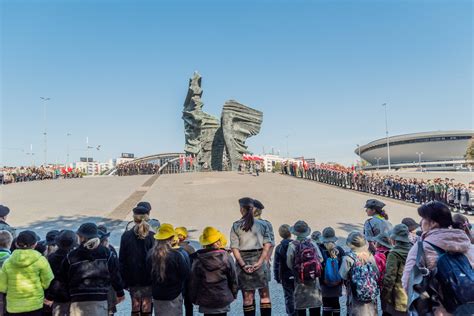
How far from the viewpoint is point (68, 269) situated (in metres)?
3.48

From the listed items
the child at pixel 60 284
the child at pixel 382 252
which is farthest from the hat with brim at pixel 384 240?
the child at pixel 60 284

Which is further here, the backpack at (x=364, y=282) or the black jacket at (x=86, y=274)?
the backpack at (x=364, y=282)

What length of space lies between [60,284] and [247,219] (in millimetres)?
2172

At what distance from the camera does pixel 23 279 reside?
3408 mm

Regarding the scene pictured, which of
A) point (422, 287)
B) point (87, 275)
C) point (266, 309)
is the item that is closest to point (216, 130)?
point (266, 309)

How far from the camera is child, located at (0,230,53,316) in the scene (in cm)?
339

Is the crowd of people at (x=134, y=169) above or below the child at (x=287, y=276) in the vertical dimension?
above

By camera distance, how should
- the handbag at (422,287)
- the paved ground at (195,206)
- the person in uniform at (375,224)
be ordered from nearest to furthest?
the handbag at (422,287) → the person in uniform at (375,224) → the paved ground at (195,206)

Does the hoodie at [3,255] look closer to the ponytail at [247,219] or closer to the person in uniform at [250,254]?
the person in uniform at [250,254]

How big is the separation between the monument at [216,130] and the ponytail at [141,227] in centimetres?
2466

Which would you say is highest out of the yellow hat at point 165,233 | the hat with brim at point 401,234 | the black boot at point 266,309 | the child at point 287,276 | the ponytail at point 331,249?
the yellow hat at point 165,233

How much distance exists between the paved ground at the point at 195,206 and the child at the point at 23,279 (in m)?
5.63

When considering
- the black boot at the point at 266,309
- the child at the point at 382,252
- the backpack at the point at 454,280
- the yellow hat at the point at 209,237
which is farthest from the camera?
the black boot at the point at 266,309

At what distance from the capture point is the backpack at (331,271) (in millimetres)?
4066
